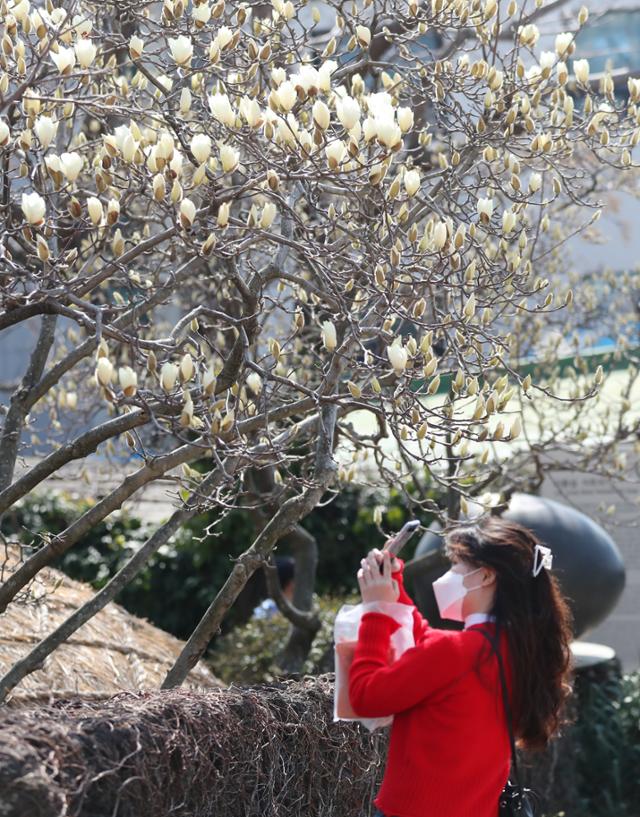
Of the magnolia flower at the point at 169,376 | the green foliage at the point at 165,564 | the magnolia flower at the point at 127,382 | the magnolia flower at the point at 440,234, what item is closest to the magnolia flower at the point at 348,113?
the magnolia flower at the point at 440,234

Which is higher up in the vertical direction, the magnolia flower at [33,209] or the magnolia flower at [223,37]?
the magnolia flower at [223,37]

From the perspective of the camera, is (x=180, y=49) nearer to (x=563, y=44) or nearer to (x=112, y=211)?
(x=112, y=211)

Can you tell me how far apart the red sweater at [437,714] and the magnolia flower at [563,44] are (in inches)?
105

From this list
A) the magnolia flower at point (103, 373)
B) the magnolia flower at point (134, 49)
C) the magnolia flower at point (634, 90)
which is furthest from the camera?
the magnolia flower at point (634, 90)

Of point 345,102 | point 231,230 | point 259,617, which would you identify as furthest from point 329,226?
point 259,617

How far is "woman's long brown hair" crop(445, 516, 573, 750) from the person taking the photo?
3.39 metres

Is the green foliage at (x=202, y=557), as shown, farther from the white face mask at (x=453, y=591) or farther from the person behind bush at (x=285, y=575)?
the white face mask at (x=453, y=591)

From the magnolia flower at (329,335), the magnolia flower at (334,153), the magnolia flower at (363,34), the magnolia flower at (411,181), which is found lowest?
the magnolia flower at (329,335)

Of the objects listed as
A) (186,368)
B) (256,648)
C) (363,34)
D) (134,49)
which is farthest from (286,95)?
(256,648)

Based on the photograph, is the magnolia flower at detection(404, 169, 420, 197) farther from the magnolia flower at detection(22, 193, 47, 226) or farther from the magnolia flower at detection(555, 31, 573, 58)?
the magnolia flower at detection(555, 31, 573, 58)

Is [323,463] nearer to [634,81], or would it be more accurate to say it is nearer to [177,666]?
[177,666]

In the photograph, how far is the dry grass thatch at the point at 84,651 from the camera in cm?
557

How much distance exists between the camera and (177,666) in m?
4.75

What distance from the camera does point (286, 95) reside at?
3.84 meters
